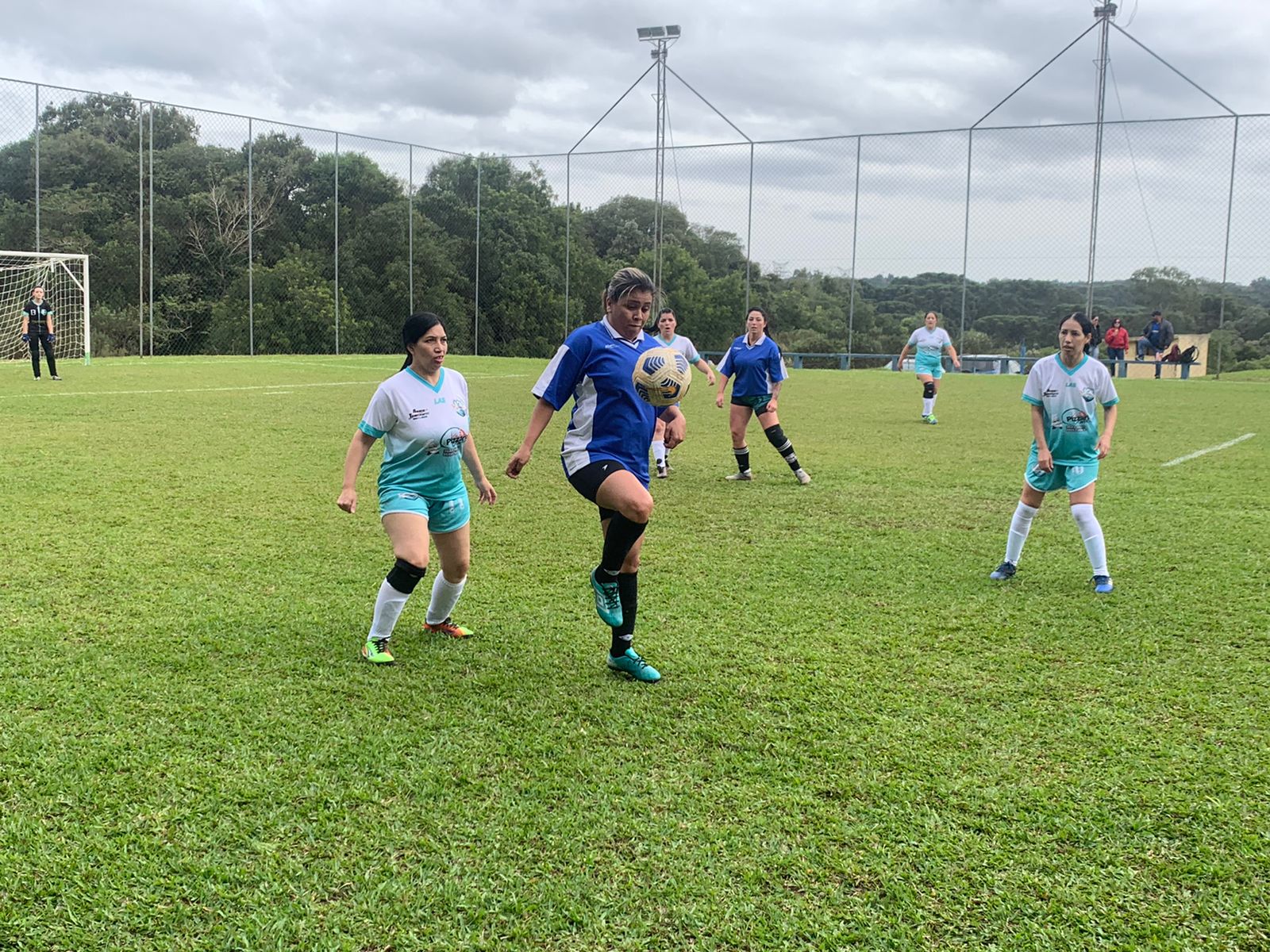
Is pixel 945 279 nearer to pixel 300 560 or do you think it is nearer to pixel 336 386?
pixel 336 386

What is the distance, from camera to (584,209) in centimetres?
3678

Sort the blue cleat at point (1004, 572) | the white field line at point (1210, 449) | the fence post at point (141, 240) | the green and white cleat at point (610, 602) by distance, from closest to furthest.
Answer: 1. the green and white cleat at point (610, 602)
2. the blue cleat at point (1004, 572)
3. the white field line at point (1210, 449)
4. the fence post at point (141, 240)

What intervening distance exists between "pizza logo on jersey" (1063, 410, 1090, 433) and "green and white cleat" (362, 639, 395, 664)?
4.26m

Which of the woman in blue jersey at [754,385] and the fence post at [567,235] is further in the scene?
the fence post at [567,235]

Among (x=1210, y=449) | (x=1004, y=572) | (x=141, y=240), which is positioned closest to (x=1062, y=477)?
(x=1004, y=572)

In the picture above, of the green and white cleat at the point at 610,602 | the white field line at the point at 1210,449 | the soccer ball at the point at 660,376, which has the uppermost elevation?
the soccer ball at the point at 660,376

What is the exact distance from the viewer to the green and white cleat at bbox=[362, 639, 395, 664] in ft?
15.7

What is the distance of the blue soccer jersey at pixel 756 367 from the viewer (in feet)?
35.9

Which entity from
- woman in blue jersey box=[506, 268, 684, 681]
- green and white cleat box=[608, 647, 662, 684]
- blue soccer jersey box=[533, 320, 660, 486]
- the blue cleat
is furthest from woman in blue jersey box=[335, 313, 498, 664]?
the blue cleat

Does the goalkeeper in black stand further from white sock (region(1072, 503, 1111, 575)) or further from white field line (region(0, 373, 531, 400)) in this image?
white sock (region(1072, 503, 1111, 575))

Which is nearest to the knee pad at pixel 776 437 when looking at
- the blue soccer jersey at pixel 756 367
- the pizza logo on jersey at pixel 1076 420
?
the blue soccer jersey at pixel 756 367

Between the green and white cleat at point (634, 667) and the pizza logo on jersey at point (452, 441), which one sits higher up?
the pizza logo on jersey at point (452, 441)

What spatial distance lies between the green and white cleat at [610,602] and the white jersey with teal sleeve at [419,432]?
836 millimetres

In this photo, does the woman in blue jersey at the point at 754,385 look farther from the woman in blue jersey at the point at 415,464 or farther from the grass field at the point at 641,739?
the woman in blue jersey at the point at 415,464
